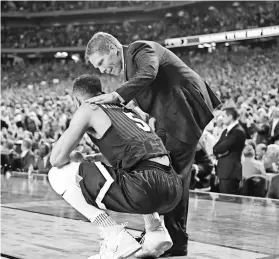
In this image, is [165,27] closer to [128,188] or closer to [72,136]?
[72,136]

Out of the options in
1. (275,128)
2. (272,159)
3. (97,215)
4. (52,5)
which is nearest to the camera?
(97,215)

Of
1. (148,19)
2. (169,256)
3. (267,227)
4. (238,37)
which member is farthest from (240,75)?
(169,256)

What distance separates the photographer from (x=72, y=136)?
7.64 feet

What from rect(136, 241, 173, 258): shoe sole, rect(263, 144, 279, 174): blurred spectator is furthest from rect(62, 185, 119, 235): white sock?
rect(263, 144, 279, 174): blurred spectator

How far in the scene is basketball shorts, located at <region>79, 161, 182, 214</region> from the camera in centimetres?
223

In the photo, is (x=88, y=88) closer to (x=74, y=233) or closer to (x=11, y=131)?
(x=74, y=233)

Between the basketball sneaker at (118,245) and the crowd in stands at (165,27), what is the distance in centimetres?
1265

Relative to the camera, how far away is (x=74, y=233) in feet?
10.8

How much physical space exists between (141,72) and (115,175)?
54 cm

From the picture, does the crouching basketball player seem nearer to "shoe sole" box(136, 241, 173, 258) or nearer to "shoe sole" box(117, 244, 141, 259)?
"shoe sole" box(117, 244, 141, 259)

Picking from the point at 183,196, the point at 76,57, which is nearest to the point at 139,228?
the point at 183,196

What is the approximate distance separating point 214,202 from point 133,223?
147cm

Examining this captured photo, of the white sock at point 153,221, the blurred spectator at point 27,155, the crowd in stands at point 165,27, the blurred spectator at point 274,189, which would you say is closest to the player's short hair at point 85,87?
the white sock at point 153,221

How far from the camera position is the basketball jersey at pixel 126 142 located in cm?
230
